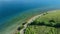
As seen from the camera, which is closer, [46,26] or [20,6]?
[46,26]

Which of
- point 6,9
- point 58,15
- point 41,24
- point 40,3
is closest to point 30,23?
point 41,24

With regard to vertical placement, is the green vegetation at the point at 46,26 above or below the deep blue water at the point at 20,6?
below

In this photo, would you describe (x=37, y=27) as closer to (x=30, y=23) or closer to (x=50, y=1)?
(x=30, y=23)

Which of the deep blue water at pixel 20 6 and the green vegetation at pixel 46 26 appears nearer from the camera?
the green vegetation at pixel 46 26

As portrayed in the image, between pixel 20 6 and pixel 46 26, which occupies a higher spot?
pixel 20 6
